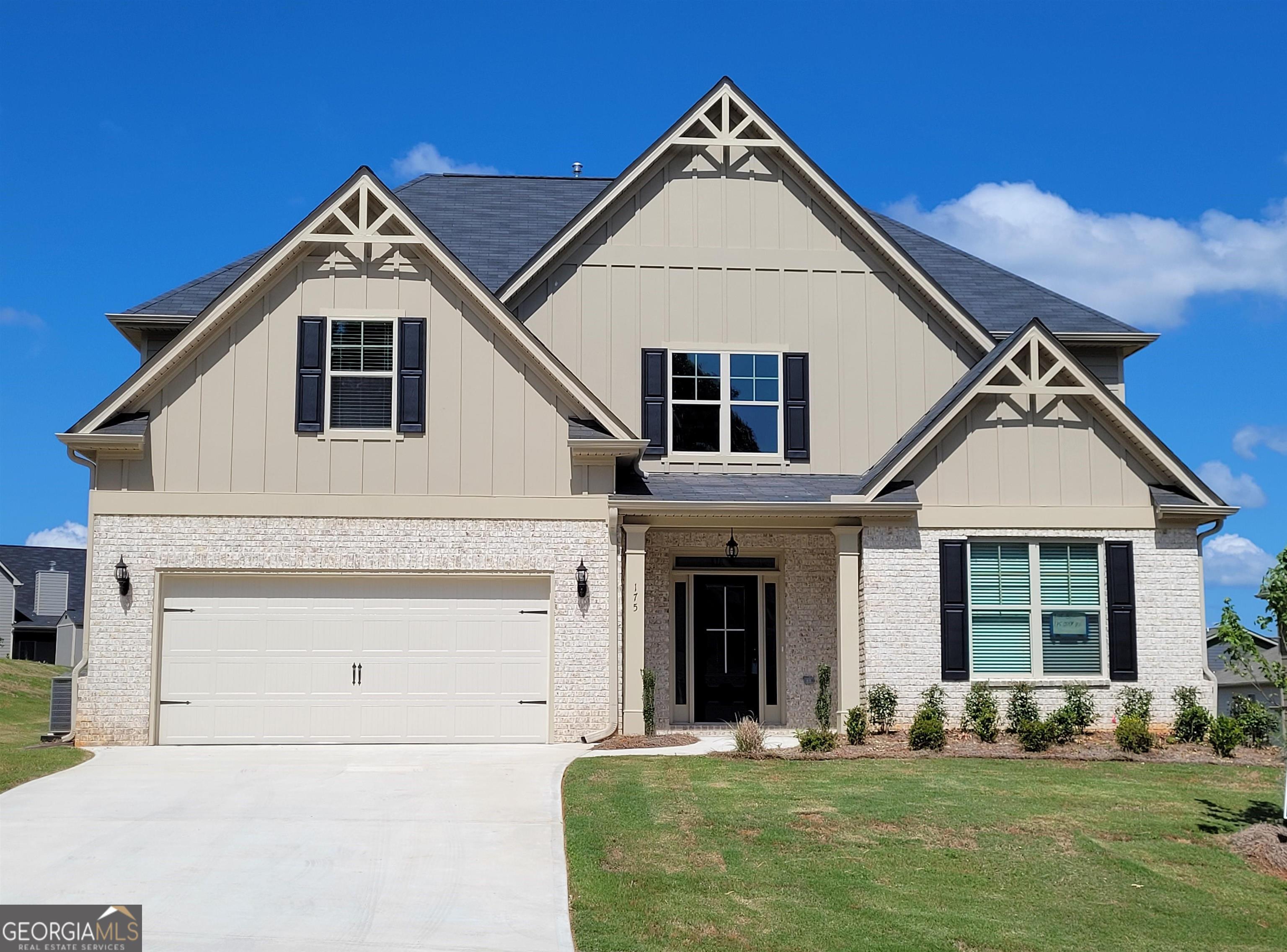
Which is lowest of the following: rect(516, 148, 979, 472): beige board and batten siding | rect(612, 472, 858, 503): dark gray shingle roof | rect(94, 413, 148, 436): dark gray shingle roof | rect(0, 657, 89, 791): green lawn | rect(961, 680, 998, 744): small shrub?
rect(0, 657, 89, 791): green lawn

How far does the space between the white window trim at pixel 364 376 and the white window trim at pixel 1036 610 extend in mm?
7726

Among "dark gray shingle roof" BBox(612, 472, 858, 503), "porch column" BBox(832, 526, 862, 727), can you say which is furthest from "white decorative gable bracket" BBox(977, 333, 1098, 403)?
"porch column" BBox(832, 526, 862, 727)

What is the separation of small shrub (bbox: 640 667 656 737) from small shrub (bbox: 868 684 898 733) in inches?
110

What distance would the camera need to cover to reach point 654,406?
59.4ft

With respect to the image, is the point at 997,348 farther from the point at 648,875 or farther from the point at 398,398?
the point at 648,875

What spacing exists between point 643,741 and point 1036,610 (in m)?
5.51

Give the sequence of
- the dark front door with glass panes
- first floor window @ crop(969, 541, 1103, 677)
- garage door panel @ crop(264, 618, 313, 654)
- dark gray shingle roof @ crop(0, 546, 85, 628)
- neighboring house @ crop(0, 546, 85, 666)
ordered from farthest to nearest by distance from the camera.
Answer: dark gray shingle roof @ crop(0, 546, 85, 628) < neighboring house @ crop(0, 546, 85, 666) < the dark front door with glass panes < first floor window @ crop(969, 541, 1103, 677) < garage door panel @ crop(264, 618, 313, 654)

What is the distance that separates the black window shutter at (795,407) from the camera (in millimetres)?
18156

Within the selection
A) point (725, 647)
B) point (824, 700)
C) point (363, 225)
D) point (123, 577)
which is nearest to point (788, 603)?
point (725, 647)

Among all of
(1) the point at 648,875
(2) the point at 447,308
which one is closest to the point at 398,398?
(2) the point at 447,308

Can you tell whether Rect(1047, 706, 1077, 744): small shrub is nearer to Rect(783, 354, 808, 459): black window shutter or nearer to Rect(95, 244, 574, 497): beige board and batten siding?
Rect(783, 354, 808, 459): black window shutter

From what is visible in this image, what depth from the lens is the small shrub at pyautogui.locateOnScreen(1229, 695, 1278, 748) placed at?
14969 mm

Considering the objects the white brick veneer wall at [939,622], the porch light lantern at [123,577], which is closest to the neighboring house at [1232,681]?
the white brick veneer wall at [939,622]

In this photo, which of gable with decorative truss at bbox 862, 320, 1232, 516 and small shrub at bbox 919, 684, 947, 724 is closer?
small shrub at bbox 919, 684, 947, 724
